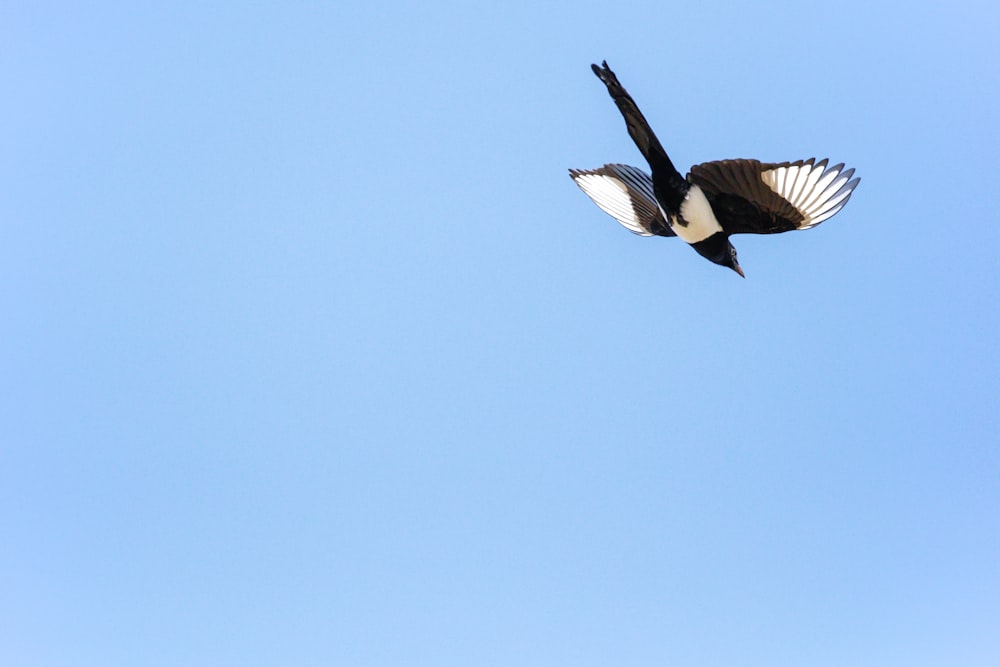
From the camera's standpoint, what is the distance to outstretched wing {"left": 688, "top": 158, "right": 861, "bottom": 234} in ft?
22.5

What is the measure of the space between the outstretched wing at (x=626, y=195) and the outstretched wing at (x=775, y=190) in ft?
2.86

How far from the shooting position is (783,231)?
24.0 feet

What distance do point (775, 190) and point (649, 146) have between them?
0.84 metres

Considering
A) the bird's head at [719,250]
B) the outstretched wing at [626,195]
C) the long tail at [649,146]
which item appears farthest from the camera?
the outstretched wing at [626,195]

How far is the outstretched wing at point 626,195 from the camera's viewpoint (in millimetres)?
8281

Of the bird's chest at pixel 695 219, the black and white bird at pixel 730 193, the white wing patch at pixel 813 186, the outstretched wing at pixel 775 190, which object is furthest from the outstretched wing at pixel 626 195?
Answer: the white wing patch at pixel 813 186

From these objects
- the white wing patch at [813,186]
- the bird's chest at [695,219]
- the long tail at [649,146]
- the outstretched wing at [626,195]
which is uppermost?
the outstretched wing at [626,195]

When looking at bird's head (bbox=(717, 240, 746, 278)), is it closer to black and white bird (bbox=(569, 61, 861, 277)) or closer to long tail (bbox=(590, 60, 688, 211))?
black and white bird (bbox=(569, 61, 861, 277))

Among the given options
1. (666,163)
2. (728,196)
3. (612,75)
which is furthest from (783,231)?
(612,75)

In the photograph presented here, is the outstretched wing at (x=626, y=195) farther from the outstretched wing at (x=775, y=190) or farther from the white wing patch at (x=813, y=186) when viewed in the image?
the white wing patch at (x=813, y=186)

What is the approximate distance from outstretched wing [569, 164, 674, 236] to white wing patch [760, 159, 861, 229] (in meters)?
1.23

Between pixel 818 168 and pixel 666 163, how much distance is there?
0.98 m

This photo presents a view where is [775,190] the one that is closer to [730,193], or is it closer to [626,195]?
[730,193]

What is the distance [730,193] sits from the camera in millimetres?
7215
